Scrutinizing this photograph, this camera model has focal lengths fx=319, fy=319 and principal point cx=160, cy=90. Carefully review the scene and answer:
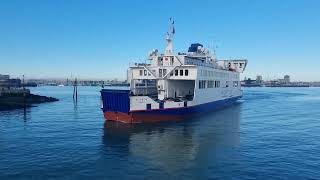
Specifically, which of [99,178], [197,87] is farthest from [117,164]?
[197,87]

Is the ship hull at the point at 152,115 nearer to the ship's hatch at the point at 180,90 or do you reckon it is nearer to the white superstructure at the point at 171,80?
the white superstructure at the point at 171,80

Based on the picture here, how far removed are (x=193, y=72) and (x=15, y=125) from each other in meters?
26.1

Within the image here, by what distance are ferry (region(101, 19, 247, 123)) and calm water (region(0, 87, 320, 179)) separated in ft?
6.56

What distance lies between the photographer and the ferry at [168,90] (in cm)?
4175

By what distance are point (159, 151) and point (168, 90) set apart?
77.5 ft

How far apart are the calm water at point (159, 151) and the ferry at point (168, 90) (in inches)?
78.8

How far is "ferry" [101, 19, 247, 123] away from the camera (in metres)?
41.8

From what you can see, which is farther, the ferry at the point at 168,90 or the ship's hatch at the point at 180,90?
the ship's hatch at the point at 180,90

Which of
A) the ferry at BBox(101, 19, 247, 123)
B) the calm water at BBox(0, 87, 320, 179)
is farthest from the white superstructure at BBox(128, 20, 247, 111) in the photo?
the calm water at BBox(0, 87, 320, 179)

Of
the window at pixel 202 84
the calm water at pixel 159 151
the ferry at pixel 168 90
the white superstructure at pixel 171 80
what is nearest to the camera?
the calm water at pixel 159 151

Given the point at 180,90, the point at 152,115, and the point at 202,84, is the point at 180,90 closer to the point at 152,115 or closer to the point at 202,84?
the point at 202,84

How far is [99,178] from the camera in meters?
20.6

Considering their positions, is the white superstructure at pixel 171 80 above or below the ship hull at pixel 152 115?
above

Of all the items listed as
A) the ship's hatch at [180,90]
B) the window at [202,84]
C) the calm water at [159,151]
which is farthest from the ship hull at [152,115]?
the window at [202,84]
